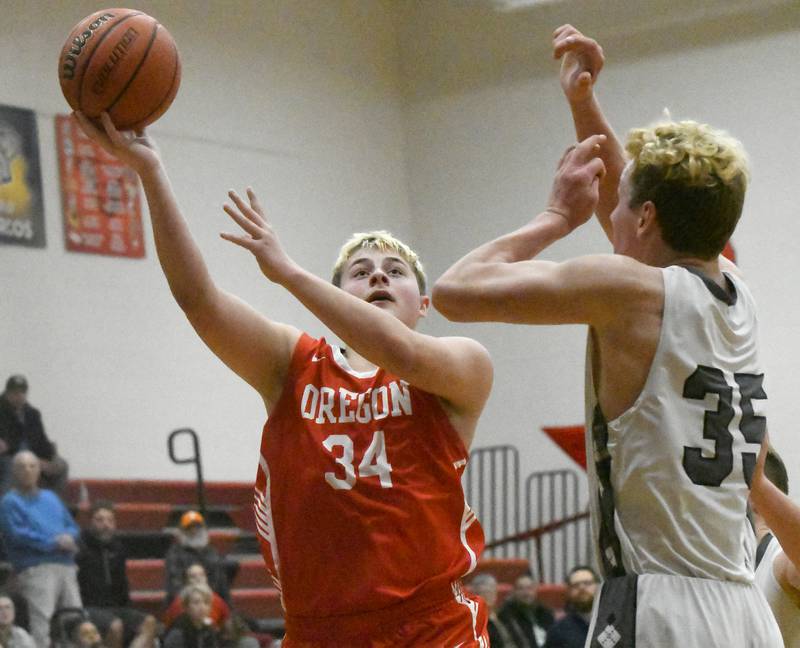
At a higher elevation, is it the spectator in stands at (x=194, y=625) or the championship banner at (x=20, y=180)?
the championship banner at (x=20, y=180)

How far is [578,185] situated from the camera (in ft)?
9.93

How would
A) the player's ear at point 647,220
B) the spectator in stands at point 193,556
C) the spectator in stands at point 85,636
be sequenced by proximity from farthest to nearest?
the spectator in stands at point 193,556
the spectator in stands at point 85,636
the player's ear at point 647,220

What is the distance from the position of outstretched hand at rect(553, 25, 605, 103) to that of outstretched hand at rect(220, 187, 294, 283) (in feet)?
2.69

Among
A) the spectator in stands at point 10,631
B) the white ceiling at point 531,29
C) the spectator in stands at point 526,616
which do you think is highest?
the white ceiling at point 531,29

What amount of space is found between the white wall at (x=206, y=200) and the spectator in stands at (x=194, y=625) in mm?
1479

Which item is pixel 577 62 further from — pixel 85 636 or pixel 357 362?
pixel 85 636

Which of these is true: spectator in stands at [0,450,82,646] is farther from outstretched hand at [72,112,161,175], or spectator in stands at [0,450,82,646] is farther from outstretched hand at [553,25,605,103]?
outstretched hand at [553,25,605,103]

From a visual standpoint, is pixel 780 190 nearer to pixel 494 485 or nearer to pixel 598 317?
pixel 494 485

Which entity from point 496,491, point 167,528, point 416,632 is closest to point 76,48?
point 416,632

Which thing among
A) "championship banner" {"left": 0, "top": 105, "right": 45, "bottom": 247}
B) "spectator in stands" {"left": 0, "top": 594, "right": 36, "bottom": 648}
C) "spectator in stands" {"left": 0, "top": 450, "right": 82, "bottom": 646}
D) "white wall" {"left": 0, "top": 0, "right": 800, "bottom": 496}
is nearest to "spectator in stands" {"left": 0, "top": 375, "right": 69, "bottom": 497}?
"spectator in stands" {"left": 0, "top": 450, "right": 82, "bottom": 646}

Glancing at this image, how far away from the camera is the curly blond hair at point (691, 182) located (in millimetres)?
2822

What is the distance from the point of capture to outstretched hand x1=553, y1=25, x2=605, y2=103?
3.32m

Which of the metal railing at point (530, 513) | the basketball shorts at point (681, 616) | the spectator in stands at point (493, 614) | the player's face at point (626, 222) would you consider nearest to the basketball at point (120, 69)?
the player's face at point (626, 222)

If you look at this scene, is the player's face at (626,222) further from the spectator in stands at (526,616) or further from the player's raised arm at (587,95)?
the spectator in stands at (526,616)
